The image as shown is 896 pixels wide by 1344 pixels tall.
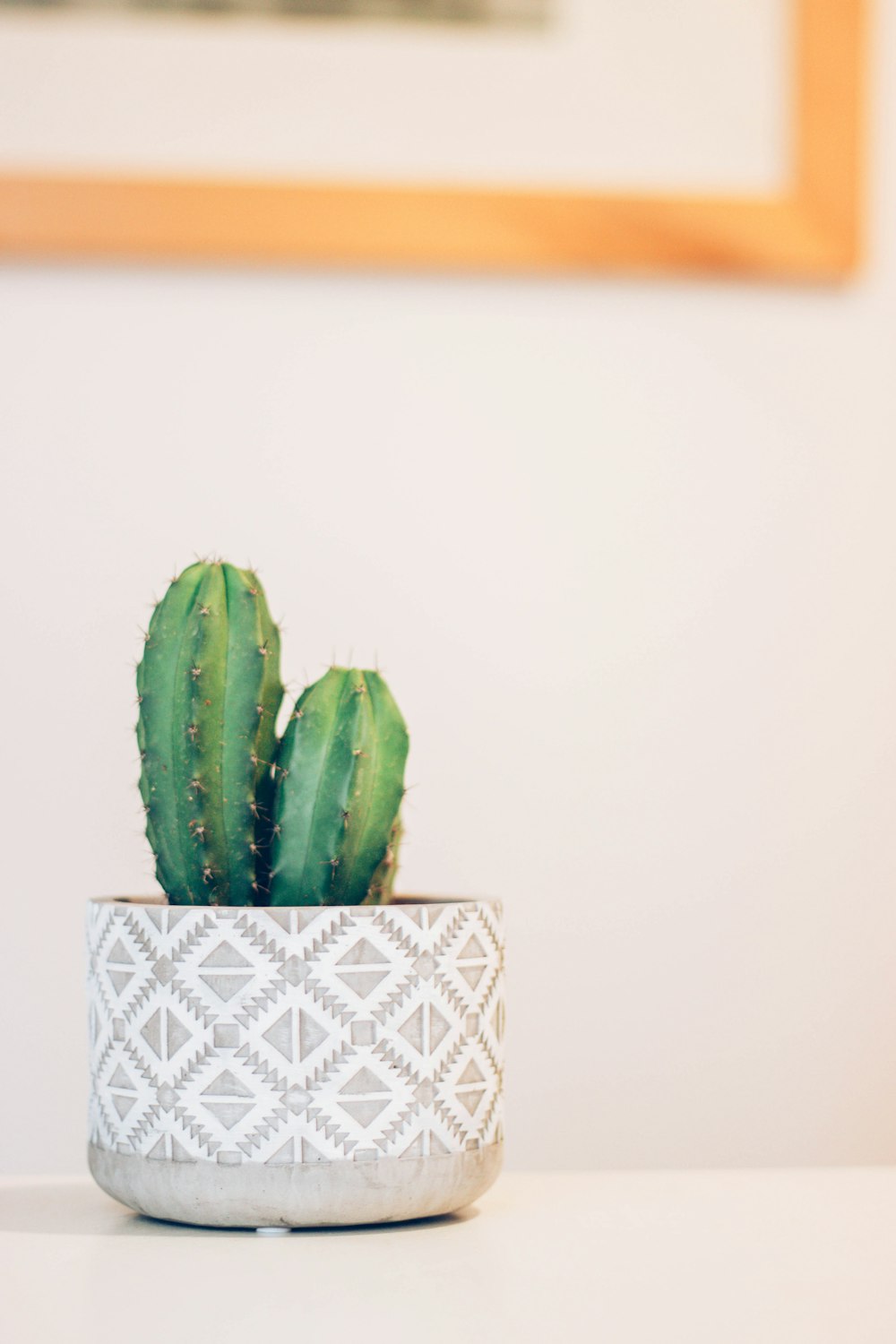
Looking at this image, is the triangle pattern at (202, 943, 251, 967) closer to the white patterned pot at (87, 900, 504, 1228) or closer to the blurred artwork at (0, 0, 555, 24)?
the white patterned pot at (87, 900, 504, 1228)

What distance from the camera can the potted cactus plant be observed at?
571mm

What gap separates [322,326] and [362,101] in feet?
0.51

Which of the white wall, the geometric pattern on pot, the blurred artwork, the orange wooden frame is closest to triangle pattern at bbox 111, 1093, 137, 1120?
the geometric pattern on pot

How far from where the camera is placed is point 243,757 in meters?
0.61

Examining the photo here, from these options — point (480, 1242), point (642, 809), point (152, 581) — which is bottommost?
point (480, 1242)

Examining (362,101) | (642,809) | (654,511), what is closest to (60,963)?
(642,809)

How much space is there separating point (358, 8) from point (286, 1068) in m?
0.74

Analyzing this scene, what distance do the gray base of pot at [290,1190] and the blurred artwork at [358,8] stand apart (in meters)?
0.75

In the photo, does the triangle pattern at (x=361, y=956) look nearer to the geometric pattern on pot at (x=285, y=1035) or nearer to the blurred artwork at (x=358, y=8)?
the geometric pattern on pot at (x=285, y=1035)

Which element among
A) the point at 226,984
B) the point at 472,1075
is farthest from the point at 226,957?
the point at 472,1075

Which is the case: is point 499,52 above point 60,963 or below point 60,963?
above

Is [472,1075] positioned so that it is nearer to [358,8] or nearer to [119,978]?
[119,978]

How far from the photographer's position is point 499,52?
0.97m

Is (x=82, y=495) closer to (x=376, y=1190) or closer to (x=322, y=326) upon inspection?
(x=322, y=326)
